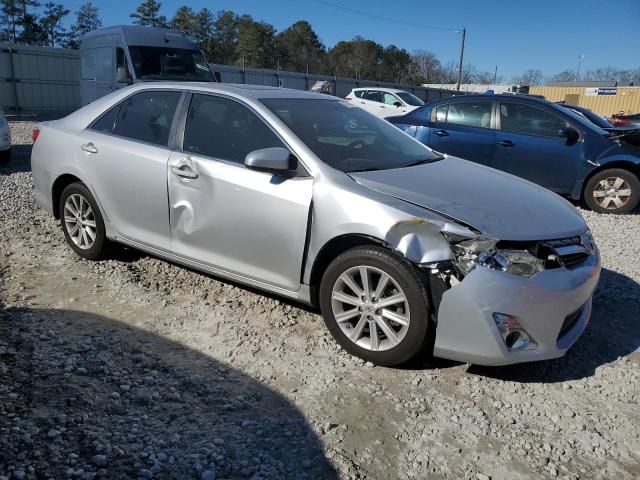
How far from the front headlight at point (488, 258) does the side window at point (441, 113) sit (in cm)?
584

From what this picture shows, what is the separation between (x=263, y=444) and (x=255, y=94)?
8.36 feet

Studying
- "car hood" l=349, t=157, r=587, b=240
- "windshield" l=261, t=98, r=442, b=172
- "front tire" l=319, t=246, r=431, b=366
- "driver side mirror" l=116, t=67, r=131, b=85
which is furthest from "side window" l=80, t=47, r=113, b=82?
"front tire" l=319, t=246, r=431, b=366

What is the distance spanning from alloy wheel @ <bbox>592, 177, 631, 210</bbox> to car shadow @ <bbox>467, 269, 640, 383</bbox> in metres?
Answer: 3.02

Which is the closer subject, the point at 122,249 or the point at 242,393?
the point at 242,393

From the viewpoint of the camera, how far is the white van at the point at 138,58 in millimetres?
11430

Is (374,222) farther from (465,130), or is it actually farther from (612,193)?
(612,193)

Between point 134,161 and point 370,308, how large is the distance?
7.40 feet

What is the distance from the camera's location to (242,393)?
2924mm

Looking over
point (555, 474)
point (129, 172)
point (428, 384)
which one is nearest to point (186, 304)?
point (129, 172)

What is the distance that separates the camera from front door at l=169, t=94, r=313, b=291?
3.42 m

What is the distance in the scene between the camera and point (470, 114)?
8172 mm

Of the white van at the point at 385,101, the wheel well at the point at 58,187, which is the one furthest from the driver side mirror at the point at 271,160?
the white van at the point at 385,101

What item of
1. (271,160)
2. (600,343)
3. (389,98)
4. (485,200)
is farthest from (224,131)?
(389,98)

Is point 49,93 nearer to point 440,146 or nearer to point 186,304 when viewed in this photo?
point 440,146
